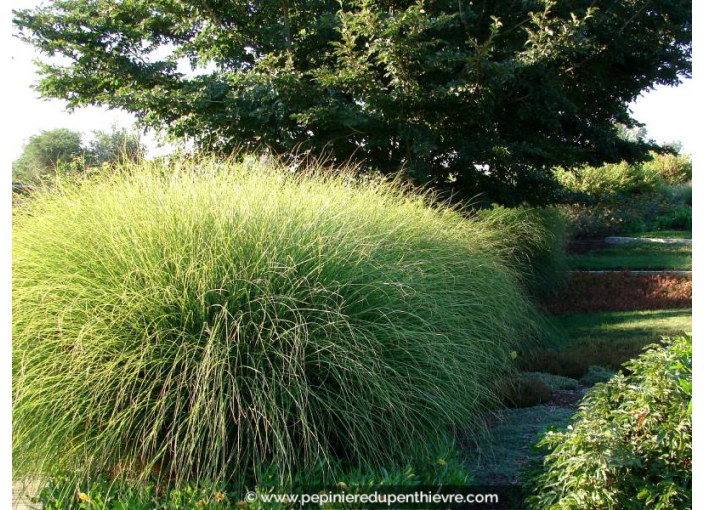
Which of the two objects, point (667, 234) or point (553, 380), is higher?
point (553, 380)

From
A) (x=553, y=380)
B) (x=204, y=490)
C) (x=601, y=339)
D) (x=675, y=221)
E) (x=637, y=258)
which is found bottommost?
(x=637, y=258)

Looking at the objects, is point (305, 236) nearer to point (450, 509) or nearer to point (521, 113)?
point (450, 509)

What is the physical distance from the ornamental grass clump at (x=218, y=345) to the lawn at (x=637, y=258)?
9.21 m

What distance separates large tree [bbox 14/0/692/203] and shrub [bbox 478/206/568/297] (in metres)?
0.61

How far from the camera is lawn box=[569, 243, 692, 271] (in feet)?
41.4

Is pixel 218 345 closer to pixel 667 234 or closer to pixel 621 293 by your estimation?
pixel 621 293

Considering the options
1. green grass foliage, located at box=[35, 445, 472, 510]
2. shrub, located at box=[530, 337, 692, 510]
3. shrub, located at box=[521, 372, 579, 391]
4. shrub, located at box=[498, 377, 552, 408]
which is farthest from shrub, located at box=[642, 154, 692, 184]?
green grass foliage, located at box=[35, 445, 472, 510]

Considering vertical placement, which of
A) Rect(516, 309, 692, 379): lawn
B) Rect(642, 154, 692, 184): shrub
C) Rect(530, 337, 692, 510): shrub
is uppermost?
Rect(530, 337, 692, 510): shrub

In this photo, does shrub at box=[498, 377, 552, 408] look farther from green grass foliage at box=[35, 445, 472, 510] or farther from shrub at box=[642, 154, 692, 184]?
shrub at box=[642, 154, 692, 184]

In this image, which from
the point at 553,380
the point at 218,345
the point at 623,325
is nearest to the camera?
the point at 218,345

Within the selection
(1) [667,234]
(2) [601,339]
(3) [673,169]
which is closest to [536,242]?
(2) [601,339]

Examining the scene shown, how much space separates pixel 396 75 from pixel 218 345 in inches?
195

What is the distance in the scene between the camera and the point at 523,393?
449 centimetres

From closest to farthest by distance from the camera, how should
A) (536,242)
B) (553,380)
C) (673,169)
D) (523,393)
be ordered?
(523,393)
(553,380)
(536,242)
(673,169)
